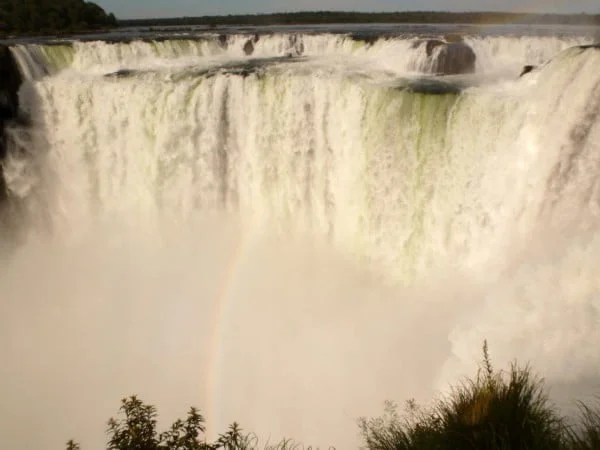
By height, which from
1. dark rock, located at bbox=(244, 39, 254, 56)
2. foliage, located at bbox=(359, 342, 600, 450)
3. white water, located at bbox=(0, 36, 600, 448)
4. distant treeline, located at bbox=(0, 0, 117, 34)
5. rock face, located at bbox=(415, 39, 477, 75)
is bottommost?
foliage, located at bbox=(359, 342, 600, 450)

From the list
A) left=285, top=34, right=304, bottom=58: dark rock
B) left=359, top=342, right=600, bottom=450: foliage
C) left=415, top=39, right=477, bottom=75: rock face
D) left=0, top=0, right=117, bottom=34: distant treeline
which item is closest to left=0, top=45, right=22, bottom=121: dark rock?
left=285, top=34, right=304, bottom=58: dark rock

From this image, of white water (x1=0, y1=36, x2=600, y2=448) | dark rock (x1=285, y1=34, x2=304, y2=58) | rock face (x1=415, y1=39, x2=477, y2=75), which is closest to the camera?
white water (x1=0, y1=36, x2=600, y2=448)

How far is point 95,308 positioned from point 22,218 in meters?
3.12

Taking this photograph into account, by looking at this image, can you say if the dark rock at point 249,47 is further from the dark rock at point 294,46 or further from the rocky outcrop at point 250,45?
the dark rock at point 294,46

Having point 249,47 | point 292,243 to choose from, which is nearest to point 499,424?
point 292,243

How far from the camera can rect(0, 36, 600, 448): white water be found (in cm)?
657

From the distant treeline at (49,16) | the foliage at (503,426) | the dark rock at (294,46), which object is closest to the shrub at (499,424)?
the foliage at (503,426)

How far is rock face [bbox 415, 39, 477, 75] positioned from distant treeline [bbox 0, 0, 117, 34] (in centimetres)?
2003

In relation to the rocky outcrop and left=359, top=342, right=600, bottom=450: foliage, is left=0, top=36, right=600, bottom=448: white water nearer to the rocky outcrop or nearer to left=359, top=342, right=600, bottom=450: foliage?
left=359, top=342, right=600, bottom=450: foliage

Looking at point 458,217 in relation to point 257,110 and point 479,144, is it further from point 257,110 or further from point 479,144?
point 257,110

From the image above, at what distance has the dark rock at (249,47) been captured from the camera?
635 inches

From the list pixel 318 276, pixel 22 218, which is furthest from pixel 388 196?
pixel 22 218

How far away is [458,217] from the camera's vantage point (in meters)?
8.00

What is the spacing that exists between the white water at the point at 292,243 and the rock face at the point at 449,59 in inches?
40.3
